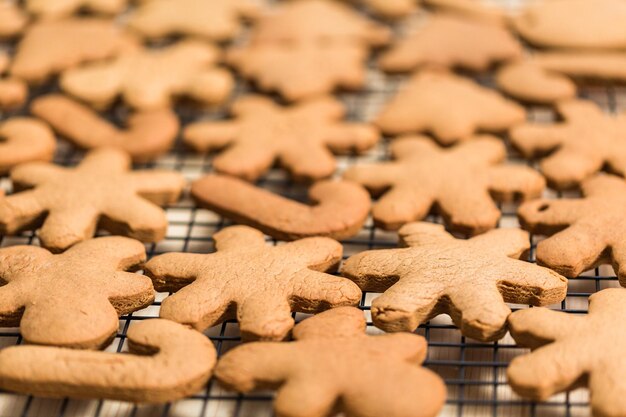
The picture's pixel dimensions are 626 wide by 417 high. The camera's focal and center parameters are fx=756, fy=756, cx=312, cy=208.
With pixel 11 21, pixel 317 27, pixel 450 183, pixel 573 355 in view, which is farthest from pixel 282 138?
pixel 11 21

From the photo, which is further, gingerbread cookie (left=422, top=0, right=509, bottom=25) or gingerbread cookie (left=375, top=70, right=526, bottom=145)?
gingerbread cookie (left=422, top=0, right=509, bottom=25)

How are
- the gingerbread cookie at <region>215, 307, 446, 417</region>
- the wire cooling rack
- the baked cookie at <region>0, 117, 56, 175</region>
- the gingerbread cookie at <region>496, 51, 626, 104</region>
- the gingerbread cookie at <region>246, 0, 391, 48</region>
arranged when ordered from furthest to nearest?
the gingerbread cookie at <region>246, 0, 391, 48</region> → the gingerbread cookie at <region>496, 51, 626, 104</region> → the baked cookie at <region>0, 117, 56, 175</region> → the wire cooling rack → the gingerbread cookie at <region>215, 307, 446, 417</region>

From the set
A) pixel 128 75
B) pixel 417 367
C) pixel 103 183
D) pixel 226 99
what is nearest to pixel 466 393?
pixel 417 367

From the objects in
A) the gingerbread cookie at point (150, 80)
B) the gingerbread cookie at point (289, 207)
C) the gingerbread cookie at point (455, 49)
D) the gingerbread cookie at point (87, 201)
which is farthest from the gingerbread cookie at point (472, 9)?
the gingerbread cookie at point (87, 201)

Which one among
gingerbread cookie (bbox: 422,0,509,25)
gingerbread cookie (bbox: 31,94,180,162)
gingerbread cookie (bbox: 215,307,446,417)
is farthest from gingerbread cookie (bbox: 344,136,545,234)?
gingerbread cookie (bbox: 422,0,509,25)

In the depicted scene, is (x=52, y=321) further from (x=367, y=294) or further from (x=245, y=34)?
(x=245, y=34)

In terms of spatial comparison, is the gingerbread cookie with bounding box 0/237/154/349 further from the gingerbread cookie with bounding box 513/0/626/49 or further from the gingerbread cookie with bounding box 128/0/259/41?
the gingerbread cookie with bounding box 513/0/626/49

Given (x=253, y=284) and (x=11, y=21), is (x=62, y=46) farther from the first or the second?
(x=253, y=284)
